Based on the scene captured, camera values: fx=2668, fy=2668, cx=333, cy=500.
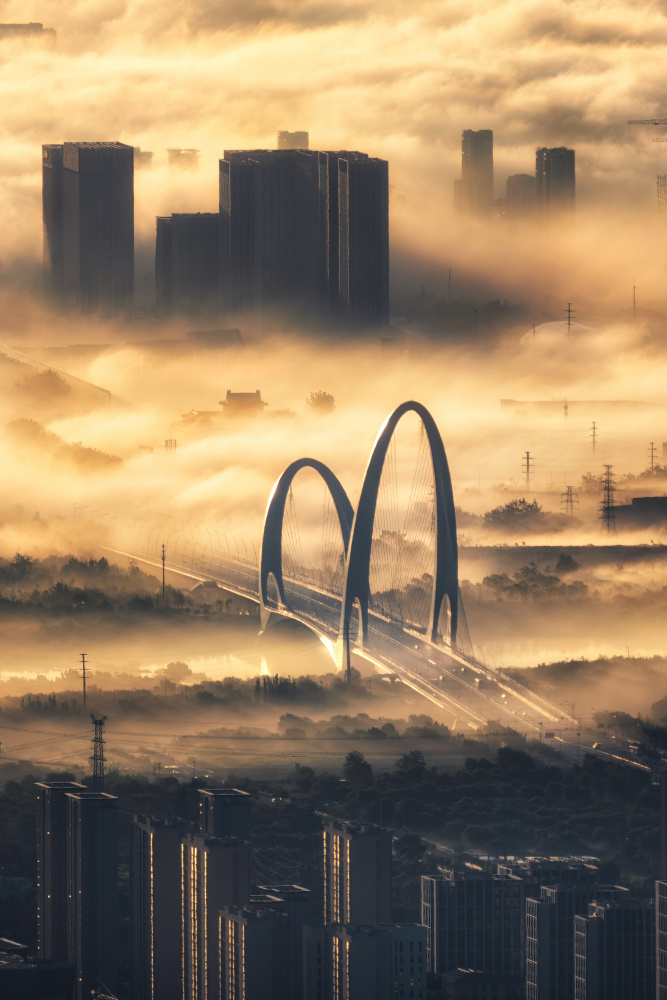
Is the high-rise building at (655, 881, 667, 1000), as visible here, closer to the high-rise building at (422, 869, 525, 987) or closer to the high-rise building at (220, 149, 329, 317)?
the high-rise building at (422, 869, 525, 987)

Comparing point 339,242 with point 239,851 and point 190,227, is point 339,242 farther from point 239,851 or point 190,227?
point 239,851

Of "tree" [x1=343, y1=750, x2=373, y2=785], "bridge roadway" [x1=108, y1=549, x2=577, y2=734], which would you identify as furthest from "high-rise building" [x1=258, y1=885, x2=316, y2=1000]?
"bridge roadway" [x1=108, y1=549, x2=577, y2=734]

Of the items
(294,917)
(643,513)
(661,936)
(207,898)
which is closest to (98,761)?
(207,898)

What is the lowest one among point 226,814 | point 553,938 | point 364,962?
point 553,938

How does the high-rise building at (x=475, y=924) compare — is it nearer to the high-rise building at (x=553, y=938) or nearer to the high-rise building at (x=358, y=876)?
the high-rise building at (x=553, y=938)

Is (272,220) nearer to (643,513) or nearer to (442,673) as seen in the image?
(643,513)
